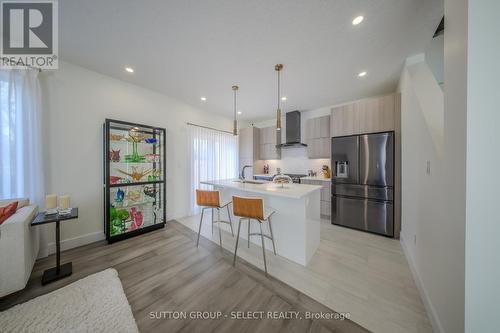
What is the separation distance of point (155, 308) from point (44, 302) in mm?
1052

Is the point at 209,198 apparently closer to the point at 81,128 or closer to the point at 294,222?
the point at 294,222

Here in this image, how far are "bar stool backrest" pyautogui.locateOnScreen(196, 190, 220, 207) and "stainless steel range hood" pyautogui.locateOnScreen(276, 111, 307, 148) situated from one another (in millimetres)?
2802

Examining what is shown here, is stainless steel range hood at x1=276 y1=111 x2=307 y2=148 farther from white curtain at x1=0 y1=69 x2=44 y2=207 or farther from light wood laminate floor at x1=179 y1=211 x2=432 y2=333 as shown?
white curtain at x1=0 y1=69 x2=44 y2=207

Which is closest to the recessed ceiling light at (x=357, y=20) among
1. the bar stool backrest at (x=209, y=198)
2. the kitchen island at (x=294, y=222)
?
the kitchen island at (x=294, y=222)

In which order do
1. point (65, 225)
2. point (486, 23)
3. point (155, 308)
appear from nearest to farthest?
1. point (486, 23)
2. point (155, 308)
3. point (65, 225)

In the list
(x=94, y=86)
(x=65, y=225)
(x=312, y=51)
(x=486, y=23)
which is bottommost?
(x=65, y=225)

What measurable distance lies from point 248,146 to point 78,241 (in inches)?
161

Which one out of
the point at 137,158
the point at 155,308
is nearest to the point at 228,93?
the point at 137,158

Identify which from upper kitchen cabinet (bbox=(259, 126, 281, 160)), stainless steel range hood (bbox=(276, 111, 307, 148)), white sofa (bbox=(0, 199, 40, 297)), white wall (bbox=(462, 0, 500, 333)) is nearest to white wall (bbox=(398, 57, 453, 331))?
white wall (bbox=(462, 0, 500, 333))

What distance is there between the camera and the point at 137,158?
2.99 m

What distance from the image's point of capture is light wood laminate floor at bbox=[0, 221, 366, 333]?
1279 mm

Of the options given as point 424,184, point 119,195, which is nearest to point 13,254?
point 119,195

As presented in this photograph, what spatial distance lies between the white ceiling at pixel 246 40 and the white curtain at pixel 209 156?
1.35m

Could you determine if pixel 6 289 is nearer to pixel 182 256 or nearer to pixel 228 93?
pixel 182 256
